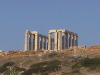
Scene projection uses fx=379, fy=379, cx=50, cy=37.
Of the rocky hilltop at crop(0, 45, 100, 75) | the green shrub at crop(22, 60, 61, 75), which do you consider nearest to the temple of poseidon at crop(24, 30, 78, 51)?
the rocky hilltop at crop(0, 45, 100, 75)

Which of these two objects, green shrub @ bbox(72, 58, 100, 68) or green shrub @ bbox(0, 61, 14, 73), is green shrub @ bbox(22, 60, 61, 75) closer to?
green shrub @ bbox(72, 58, 100, 68)

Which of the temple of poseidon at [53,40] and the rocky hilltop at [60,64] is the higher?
the temple of poseidon at [53,40]

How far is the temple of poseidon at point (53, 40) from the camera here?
222 ft

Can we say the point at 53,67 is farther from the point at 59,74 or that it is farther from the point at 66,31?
the point at 66,31

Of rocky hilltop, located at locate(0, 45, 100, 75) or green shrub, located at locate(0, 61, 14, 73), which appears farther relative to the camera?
green shrub, located at locate(0, 61, 14, 73)

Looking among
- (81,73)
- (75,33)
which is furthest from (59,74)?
(75,33)

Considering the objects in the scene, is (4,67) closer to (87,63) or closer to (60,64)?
(60,64)

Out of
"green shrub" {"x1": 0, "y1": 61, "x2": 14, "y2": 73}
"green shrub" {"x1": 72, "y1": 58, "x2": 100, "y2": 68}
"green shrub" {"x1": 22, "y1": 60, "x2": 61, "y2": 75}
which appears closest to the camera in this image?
"green shrub" {"x1": 72, "y1": 58, "x2": 100, "y2": 68}

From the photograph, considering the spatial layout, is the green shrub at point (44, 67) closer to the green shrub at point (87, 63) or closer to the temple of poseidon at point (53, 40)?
the green shrub at point (87, 63)

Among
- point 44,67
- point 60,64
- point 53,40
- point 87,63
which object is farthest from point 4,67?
point 53,40

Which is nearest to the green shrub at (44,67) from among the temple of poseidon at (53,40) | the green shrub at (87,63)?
the green shrub at (87,63)

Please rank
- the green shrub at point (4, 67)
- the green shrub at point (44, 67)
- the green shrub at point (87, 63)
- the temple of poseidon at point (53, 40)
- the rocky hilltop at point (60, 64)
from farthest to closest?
the temple of poseidon at point (53, 40) → the green shrub at point (4, 67) → the green shrub at point (44, 67) → the green shrub at point (87, 63) → the rocky hilltop at point (60, 64)

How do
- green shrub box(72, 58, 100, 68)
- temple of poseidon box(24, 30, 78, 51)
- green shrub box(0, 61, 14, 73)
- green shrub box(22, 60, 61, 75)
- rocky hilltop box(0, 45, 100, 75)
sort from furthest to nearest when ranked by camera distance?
temple of poseidon box(24, 30, 78, 51) → green shrub box(0, 61, 14, 73) → green shrub box(22, 60, 61, 75) → green shrub box(72, 58, 100, 68) → rocky hilltop box(0, 45, 100, 75)

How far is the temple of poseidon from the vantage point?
222 feet
